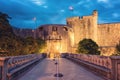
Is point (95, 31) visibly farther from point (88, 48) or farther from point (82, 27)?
point (88, 48)

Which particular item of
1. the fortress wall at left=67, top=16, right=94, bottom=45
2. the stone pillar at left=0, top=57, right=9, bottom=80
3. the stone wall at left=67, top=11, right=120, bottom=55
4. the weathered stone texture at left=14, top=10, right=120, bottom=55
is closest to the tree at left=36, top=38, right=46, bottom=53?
the weathered stone texture at left=14, top=10, right=120, bottom=55

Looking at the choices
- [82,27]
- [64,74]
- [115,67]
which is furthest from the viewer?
[82,27]

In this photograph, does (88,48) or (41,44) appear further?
(41,44)

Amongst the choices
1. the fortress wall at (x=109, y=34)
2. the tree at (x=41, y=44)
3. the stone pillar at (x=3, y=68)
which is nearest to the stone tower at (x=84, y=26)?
the fortress wall at (x=109, y=34)

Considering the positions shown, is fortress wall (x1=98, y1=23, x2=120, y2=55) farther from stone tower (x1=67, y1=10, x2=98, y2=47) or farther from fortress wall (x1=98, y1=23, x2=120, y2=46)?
stone tower (x1=67, y1=10, x2=98, y2=47)

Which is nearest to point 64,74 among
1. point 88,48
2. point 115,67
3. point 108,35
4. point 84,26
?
point 115,67

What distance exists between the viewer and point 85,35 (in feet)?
229

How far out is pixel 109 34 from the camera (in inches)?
2704

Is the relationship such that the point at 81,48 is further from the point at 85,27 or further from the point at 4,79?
the point at 4,79

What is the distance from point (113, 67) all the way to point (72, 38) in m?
60.0

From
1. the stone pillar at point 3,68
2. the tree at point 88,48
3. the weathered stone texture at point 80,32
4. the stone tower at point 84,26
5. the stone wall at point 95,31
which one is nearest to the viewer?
the stone pillar at point 3,68

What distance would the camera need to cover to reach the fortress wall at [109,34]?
221 ft

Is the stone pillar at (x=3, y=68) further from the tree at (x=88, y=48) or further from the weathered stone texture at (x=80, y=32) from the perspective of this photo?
the weathered stone texture at (x=80, y=32)

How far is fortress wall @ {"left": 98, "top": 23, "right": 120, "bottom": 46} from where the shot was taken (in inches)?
2655
